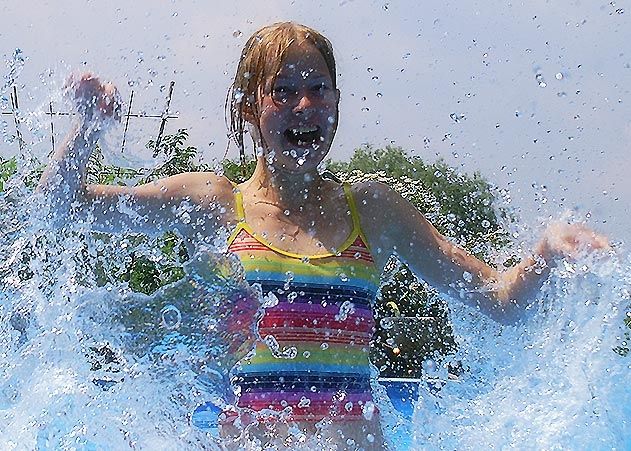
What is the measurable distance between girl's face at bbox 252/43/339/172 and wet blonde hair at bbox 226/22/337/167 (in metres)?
0.02

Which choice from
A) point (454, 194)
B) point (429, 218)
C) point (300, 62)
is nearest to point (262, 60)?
point (300, 62)

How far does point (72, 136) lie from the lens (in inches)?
85.7

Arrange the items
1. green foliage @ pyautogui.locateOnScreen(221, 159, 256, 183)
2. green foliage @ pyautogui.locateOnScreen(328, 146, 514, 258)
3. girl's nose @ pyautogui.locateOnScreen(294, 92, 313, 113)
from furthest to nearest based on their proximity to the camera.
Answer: green foliage @ pyautogui.locateOnScreen(328, 146, 514, 258)
green foliage @ pyautogui.locateOnScreen(221, 159, 256, 183)
girl's nose @ pyautogui.locateOnScreen(294, 92, 313, 113)

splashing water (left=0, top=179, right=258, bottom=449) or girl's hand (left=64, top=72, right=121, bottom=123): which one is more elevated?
girl's hand (left=64, top=72, right=121, bottom=123)

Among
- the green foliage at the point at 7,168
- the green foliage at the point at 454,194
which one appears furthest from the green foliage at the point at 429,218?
the green foliage at the point at 7,168

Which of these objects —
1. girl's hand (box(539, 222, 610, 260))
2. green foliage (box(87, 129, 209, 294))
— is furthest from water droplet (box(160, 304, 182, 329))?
girl's hand (box(539, 222, 610, 260))

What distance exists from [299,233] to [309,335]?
0.25m

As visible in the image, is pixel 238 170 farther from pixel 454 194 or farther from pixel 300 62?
pixel 454 194

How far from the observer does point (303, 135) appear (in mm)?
2211

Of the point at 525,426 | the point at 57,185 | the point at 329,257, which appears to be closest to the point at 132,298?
the point at 57,185

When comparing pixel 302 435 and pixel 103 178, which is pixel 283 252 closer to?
pixel 302 435

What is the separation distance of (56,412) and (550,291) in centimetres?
142

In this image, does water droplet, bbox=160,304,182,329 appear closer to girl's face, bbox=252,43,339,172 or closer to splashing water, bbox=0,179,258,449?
splashing water, bbox=0,179,258,449

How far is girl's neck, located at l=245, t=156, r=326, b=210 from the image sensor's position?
7.42 feet
